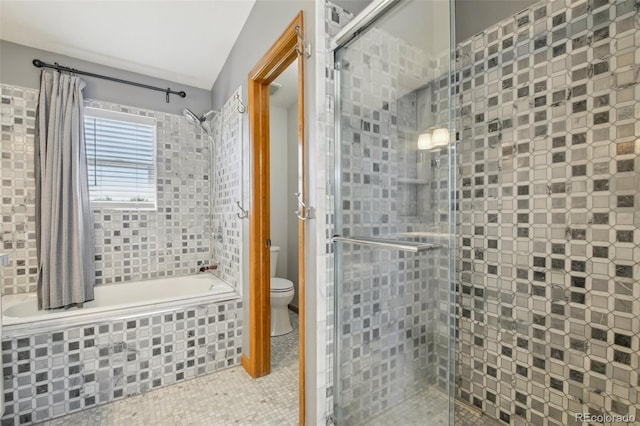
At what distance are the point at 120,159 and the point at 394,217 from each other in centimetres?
268

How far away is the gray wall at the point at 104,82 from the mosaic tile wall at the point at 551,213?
2590 mm

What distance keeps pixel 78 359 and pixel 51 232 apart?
966mm

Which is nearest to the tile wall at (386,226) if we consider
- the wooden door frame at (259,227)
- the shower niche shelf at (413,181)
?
the shower niche shelf at (413,181)

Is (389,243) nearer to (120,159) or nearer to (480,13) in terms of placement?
(480,13)

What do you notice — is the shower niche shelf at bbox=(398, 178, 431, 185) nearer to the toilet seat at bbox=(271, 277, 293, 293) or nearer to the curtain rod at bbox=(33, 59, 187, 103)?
the toilet seat at bbox=(271, 277, 293, 293)

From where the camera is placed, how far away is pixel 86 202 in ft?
7.32

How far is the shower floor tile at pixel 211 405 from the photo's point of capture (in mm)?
1611

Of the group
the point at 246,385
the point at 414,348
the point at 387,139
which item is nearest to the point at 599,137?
the point at 387,139

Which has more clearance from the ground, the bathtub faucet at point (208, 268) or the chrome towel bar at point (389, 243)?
the chrome towel bar at point (389, 243)

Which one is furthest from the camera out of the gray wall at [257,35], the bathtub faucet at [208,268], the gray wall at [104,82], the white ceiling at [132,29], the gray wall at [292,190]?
the gray wall at [292,190]

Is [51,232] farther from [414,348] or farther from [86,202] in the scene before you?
[414,348]

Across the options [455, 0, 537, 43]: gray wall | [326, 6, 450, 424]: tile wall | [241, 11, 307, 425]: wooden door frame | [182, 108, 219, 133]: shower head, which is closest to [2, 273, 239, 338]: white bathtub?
[241, 11, 307, 425]: wooden door frame

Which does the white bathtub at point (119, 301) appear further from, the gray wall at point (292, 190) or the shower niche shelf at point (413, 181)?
the shower niche shelf at point (413, 181)

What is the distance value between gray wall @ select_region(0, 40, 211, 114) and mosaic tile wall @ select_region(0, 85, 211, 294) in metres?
0.07
